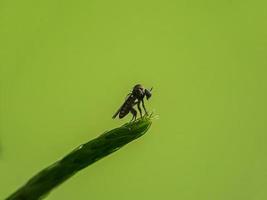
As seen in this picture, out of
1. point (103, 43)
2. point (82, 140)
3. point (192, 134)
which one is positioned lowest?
point (192, 134)

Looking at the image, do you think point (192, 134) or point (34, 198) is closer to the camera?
point (34, 198)

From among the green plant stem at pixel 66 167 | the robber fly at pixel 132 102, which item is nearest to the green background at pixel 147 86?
the robber fly at pixel 132 102

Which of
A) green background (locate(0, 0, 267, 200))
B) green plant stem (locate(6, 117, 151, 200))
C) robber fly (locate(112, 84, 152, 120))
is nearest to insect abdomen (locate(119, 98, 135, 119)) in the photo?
robber fly (locate(112, 84, 152, 120))

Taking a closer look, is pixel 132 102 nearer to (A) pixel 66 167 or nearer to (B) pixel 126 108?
(B) pixel 126 108

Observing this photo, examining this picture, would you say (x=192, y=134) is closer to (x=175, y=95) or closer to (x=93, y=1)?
(x=175, y=95)

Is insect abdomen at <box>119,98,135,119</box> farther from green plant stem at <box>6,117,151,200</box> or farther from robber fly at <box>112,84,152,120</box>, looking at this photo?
green plant stem at <box>6,117,151,200</box>

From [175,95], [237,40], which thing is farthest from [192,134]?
[237,40]

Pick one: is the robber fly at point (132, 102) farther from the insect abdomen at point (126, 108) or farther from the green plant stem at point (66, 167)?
the green plant stem at point (66, 167)

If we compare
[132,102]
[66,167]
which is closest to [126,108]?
[132,102]
